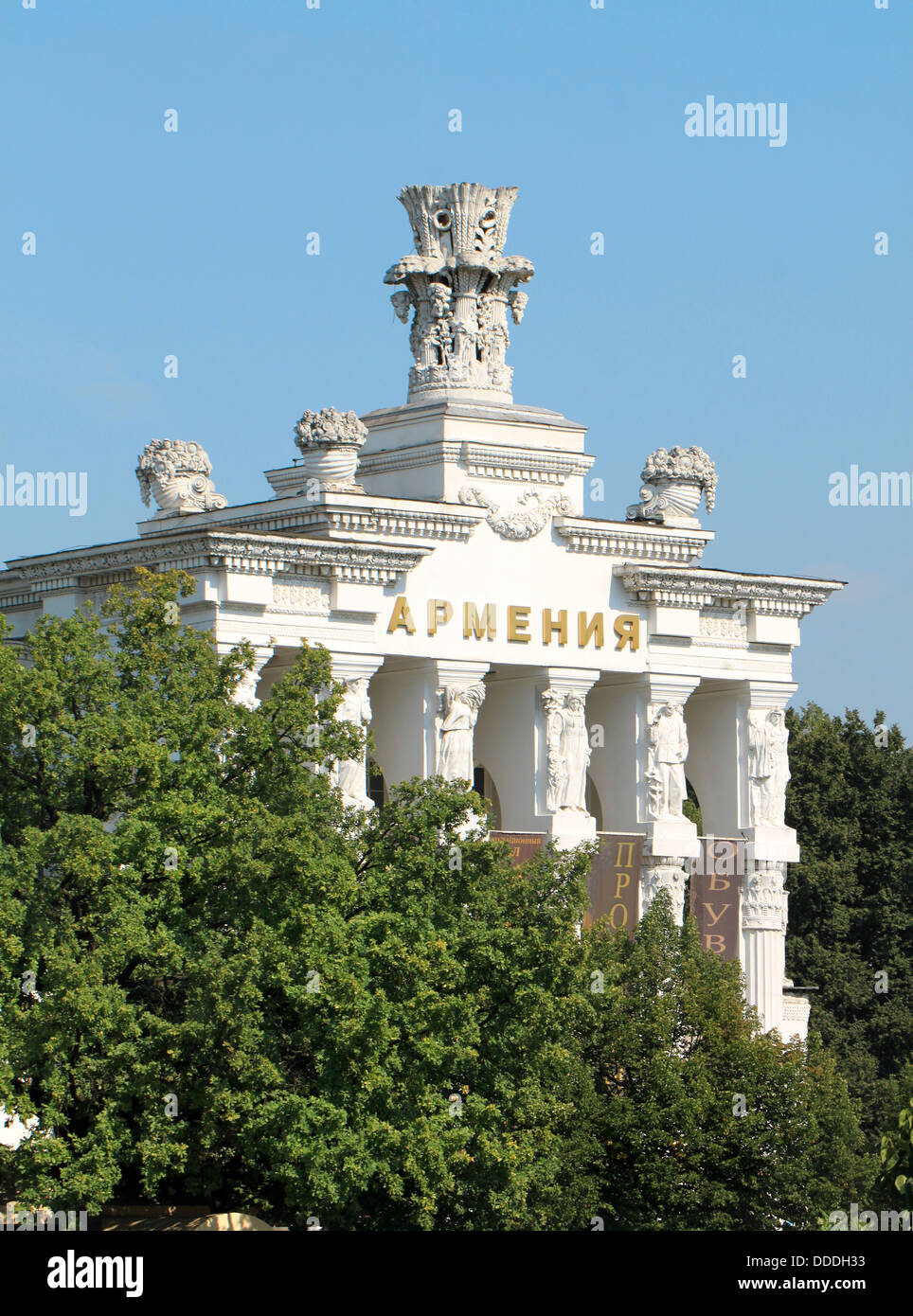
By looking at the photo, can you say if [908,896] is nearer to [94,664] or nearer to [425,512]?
[425,512]

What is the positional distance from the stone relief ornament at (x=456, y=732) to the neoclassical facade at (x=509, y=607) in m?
0.05

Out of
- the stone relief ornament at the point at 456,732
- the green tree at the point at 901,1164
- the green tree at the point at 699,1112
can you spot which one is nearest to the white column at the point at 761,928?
the stone relief ornament at the point at 456,732

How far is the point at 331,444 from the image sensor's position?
58469 mm

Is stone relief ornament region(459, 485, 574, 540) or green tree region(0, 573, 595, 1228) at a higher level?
stone relief ornament region(459, 485, 574, 540)

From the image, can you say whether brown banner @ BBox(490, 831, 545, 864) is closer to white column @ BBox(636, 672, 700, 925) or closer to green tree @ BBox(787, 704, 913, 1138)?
white column @ BBox(636, 672, 700, 925)

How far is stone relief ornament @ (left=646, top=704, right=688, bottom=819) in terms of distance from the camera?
208 feet

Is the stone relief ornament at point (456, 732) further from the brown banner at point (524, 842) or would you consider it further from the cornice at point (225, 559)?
the cornice at point (225, 559)

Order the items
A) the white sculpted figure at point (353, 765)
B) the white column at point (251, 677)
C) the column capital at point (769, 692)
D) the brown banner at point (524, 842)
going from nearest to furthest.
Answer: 1. the white column at point (251, 677)
2. the white sculpted figure at point (353, 765)
3. the brown banner at point (524, 842)
4. the column capital at point (769, 692)

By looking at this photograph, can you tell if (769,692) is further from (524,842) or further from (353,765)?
(353,765)

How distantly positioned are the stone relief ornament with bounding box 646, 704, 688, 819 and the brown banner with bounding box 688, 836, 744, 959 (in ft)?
4.70

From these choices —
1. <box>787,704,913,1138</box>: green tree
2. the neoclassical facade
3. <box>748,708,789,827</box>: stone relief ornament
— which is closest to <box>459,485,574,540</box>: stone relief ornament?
the neoclassical facade

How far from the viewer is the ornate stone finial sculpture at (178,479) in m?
61.5

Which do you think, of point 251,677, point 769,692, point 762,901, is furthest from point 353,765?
point 769,692
